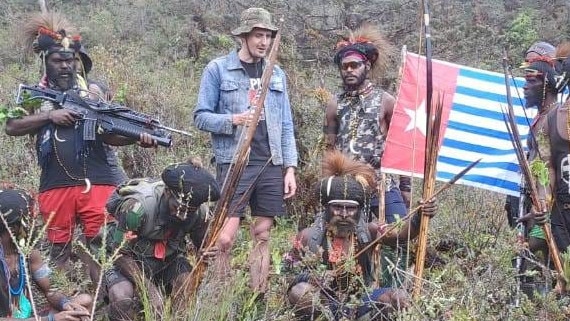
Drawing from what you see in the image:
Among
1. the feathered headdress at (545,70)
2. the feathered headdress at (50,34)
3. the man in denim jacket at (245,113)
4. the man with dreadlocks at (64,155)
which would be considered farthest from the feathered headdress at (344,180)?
the feathered headdress at (50,34)

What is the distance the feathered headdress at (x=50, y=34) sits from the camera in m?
4.28

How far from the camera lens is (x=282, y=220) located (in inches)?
228

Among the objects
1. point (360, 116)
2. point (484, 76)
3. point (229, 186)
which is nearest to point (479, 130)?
point (484, 76)

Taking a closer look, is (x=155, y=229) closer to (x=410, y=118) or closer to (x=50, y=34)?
(x=50, y=34)

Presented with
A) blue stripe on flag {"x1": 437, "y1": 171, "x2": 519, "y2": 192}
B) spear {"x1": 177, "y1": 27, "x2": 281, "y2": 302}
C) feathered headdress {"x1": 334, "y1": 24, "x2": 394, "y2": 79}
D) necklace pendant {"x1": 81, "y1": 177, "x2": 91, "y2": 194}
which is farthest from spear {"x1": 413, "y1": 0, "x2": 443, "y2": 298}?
necklace pendant {"x1": 81, "y1": 177, "x2": 91, "y2": 194}

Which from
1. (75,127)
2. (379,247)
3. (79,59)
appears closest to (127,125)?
(75,127)

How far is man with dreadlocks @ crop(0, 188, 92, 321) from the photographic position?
3.21m

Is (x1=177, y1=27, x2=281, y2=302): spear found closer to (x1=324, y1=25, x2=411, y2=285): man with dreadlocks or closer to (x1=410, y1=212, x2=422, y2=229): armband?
(x1=410, y1=212, x2=422, y2=229): armband

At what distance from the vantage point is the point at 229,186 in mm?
3182

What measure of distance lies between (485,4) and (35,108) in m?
13.4

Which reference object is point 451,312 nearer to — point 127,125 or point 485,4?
point 127,125

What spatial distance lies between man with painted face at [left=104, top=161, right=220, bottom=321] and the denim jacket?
1.51 feet

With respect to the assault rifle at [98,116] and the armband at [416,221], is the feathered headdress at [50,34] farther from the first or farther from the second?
the armband at [416,221]

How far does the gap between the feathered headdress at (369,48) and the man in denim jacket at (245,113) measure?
0.50 m
